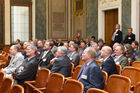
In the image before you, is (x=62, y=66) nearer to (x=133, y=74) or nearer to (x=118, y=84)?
(x=133, y=74)

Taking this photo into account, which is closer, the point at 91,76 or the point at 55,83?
the point at 91,76

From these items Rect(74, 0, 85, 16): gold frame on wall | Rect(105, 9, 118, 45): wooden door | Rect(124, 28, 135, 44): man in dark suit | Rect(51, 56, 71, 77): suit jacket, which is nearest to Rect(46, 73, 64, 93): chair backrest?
Rect(51, 56, 71, 77): suit jacket

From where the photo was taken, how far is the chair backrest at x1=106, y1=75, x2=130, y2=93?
3.49 meters

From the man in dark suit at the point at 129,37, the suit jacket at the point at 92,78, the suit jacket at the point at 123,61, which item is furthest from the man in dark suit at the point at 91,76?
the man in dark suit at the point at 129,37

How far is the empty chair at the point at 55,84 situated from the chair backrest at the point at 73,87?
12.9 inches

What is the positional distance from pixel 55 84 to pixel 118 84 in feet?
3.56

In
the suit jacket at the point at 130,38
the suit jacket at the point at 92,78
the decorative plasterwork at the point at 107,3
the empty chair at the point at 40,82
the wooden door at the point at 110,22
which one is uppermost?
the decorative plasterwork at the point at 107,3

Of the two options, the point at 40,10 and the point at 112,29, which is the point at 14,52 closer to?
the point at 112,29

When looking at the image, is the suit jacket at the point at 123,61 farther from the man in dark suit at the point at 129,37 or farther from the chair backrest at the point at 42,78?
the man in dark suit at the point at 129,37

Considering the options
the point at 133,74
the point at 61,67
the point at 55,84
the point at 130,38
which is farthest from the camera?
the point at 130,38

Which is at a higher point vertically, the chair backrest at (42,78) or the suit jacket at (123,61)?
the suit jacket at (123,61)

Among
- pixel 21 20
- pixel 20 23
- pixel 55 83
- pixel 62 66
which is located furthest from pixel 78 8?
pixel 55 83

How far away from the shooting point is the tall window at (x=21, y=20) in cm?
1451

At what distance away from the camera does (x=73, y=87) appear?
3367mm
